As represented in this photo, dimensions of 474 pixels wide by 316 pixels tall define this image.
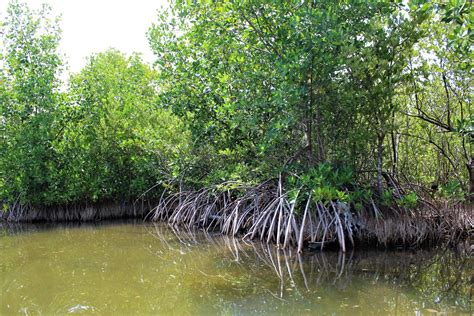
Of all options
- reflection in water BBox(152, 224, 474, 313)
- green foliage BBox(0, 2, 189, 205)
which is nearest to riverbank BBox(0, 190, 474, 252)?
reflection in water BBox(152, 224, 474, 313)

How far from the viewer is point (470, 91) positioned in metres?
7.83

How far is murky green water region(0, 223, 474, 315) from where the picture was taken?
13.6 feet

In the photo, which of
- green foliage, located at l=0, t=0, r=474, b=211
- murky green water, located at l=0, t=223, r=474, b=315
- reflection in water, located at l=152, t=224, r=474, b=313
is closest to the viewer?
murky green water, located at l=0, t=223, r=474, b=315

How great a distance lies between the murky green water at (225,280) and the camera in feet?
13.6

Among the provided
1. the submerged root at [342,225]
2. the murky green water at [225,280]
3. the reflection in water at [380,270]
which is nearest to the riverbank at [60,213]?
the murky green water at [225,280]

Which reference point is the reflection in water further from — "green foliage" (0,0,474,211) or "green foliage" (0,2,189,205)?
"green foliage" (0,2,189,205)

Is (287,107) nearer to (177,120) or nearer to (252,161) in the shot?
(252,161)

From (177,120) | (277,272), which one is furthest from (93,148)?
(277,272)

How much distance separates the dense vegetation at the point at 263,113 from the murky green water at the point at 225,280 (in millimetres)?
929

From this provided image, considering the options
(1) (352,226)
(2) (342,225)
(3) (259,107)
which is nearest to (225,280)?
(2) (342,225)

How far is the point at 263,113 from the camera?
25.9 feet

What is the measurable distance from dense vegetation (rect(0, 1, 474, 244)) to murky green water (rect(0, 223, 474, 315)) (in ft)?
3.05

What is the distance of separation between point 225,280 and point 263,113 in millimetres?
3608

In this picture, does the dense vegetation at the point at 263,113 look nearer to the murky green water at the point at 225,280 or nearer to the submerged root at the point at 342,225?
the submerged root at the point at 342,225
